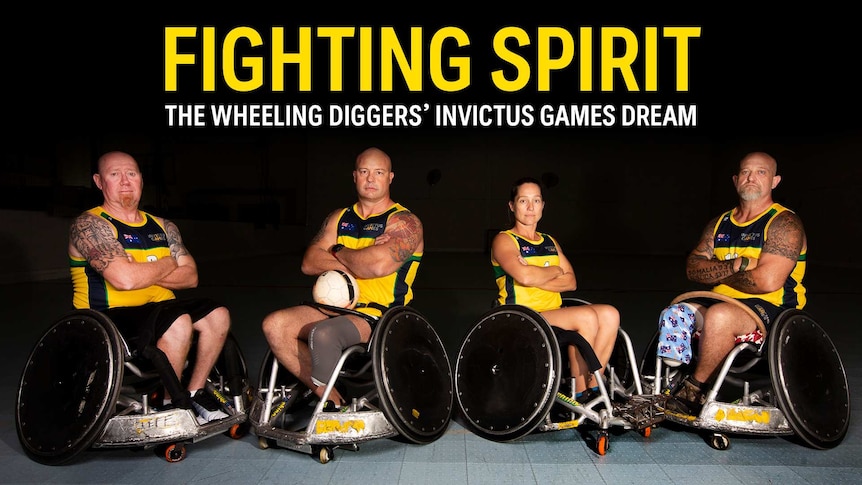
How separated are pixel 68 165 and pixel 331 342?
1272 centimetres

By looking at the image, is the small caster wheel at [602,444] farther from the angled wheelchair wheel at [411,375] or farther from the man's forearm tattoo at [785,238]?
the man's forearm tattoo at [785,238]

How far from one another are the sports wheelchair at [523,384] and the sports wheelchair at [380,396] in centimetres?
14

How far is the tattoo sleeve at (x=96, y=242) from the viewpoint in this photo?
281 centimetres

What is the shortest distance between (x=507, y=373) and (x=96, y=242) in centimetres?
192

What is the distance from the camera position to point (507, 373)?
288 cm

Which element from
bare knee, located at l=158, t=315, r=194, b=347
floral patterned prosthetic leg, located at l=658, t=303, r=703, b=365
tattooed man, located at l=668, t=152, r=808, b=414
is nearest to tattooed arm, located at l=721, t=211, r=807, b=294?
tattooed man, located at l=668, t=152, r=808, b=414

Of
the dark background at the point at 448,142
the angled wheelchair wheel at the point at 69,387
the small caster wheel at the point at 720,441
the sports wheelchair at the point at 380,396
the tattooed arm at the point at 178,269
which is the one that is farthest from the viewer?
the dark background at the point at 448,142

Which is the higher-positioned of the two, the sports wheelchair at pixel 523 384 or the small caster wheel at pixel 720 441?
the sports wheelchair at pixel 523 384

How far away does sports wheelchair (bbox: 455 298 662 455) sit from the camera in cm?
278

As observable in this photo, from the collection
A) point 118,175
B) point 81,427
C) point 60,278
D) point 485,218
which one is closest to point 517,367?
point 81,427

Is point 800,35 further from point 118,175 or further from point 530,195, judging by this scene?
point 118,175

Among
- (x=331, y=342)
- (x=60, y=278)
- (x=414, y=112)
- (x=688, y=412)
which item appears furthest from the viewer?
(x=414, y=112)

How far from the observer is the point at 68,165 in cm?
1313

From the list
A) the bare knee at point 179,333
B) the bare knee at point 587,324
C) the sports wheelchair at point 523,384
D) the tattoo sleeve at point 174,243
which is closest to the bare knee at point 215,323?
the bare knee at point 179,333
